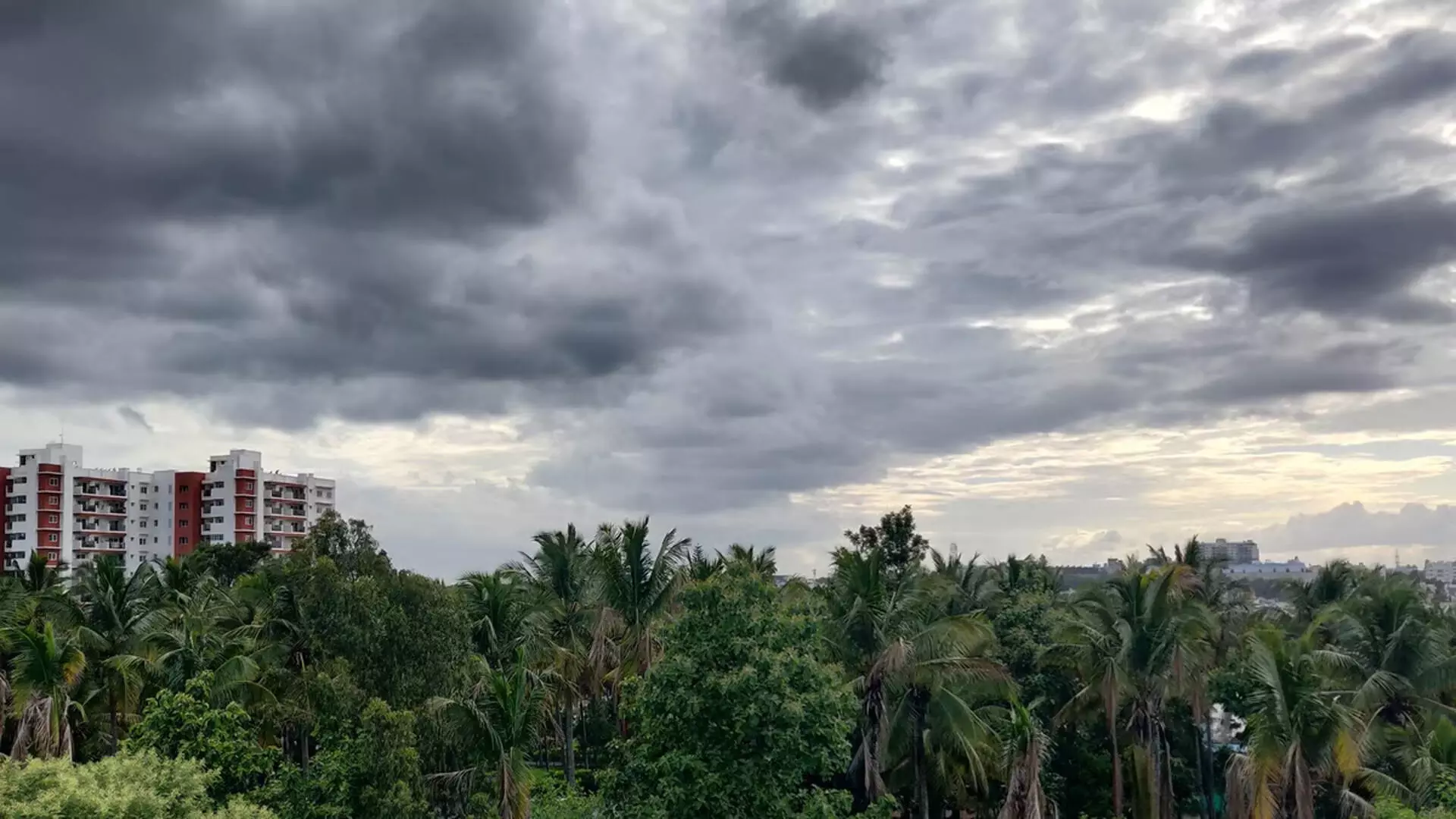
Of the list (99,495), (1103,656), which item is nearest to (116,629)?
(1103,656)

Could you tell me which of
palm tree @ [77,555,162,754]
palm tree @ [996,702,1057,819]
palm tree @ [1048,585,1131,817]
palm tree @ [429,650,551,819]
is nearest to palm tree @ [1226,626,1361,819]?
palm tree @ [996,702,1057,819]

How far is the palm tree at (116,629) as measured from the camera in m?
37.8

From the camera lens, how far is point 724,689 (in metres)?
18.8

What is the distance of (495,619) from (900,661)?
43.5 feet

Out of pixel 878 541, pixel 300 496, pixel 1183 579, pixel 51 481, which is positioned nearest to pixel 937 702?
pixel 878 541

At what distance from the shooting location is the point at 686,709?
1923 cm

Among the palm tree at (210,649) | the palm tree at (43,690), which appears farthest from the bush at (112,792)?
the palm tree at (43,690)

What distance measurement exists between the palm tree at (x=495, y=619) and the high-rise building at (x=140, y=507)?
77092mm

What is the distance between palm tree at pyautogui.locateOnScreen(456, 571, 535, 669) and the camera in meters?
34.8

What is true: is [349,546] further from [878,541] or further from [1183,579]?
[1183,579]

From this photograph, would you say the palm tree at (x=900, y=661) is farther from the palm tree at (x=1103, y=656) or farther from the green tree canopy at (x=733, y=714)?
the green tree canopy at (x=733, y=714)

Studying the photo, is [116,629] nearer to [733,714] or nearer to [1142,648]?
[733,714]

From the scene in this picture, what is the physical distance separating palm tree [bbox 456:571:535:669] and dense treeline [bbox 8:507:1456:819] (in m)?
0.10

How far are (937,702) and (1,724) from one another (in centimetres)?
2967
